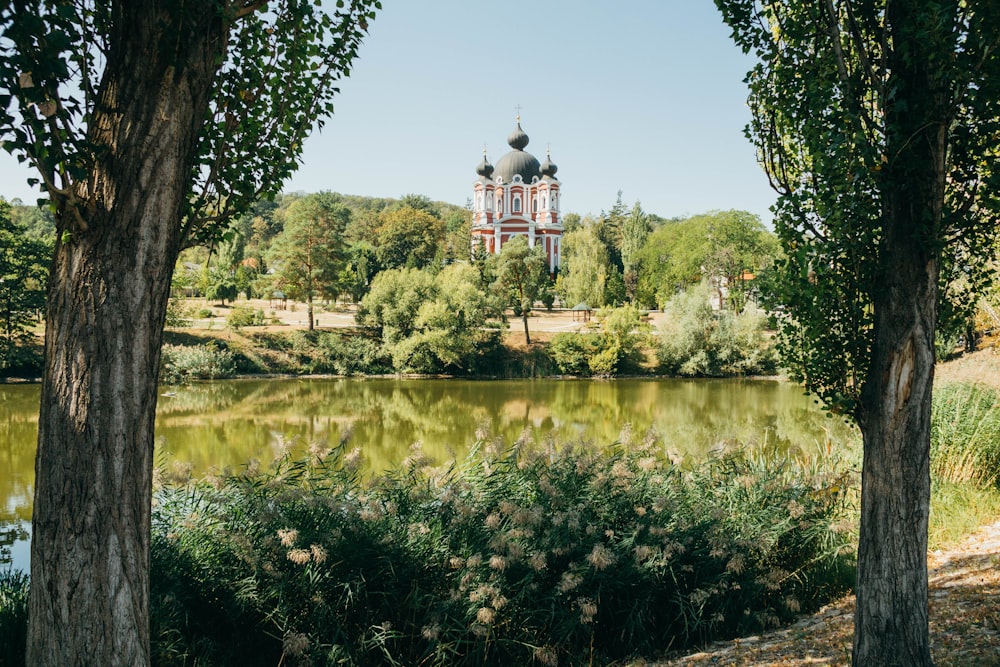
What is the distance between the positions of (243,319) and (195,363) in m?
5.49

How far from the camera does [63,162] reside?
2723 mm

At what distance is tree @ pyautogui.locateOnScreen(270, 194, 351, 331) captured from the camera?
1325 inches

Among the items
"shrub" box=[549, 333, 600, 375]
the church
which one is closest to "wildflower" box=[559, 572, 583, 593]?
"shrub" box=[549, 333, 600, 375]

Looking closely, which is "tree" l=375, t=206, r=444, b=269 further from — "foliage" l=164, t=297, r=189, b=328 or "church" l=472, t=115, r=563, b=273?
"foliage" l=164, t=297, r=189, b=328

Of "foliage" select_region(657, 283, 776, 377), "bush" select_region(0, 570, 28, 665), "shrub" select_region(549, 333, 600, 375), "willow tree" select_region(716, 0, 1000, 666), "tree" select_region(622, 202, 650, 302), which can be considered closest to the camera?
"willow tree" select_region(716, 0, 1000, 666)

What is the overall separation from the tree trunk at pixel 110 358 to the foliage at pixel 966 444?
801cm

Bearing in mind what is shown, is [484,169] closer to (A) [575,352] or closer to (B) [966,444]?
(A) [575,352]

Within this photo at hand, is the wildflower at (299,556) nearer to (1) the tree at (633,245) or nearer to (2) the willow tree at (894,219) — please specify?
(2) the willow tree at (894,219)

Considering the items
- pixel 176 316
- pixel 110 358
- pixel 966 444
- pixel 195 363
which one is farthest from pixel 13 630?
pixel 176 316

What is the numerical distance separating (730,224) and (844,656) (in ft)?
143

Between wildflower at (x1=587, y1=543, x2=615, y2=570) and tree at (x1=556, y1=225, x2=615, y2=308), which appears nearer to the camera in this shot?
wildflower at (x1=587, y1=543, x2=615, y2=570)

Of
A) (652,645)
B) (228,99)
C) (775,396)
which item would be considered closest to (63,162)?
(228,99)

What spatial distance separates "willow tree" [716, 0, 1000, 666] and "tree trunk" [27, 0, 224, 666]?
3118 mm

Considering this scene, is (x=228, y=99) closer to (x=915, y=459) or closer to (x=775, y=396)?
(x=915, y=459)
